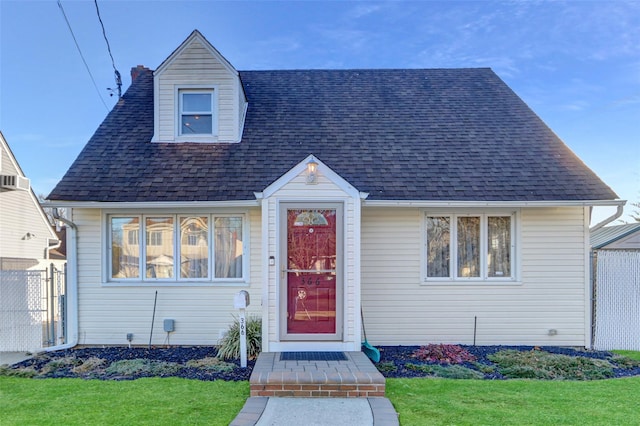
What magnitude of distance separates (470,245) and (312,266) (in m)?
3.44

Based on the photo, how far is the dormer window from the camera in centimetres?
866

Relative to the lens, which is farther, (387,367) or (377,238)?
(377,238)

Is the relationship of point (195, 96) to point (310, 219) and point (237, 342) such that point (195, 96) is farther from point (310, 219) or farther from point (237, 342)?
point (237, 342)

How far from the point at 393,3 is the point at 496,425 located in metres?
11.9

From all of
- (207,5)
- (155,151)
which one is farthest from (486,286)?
(207,5)

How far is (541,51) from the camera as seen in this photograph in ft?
42.2

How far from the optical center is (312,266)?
21.1ft

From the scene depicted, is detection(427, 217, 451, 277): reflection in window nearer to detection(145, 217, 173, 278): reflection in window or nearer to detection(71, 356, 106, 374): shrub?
detection(145, 217, 173, 278): reflection in window

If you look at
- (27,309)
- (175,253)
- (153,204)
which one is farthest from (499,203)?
(27,309)

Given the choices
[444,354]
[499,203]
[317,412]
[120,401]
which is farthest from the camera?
[499,203]

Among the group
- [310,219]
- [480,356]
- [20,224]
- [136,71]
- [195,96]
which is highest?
[136,71]

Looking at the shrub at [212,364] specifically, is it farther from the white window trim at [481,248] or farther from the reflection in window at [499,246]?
the reflection in window at [499,246]

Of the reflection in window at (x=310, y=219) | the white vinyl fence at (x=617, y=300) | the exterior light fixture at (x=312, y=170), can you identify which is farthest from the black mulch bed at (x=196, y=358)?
the exterior light fixture at (x=312, y=170)

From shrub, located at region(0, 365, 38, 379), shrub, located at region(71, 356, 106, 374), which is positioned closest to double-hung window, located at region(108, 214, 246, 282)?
shrub, located at region(71, 356, 106, 374)
